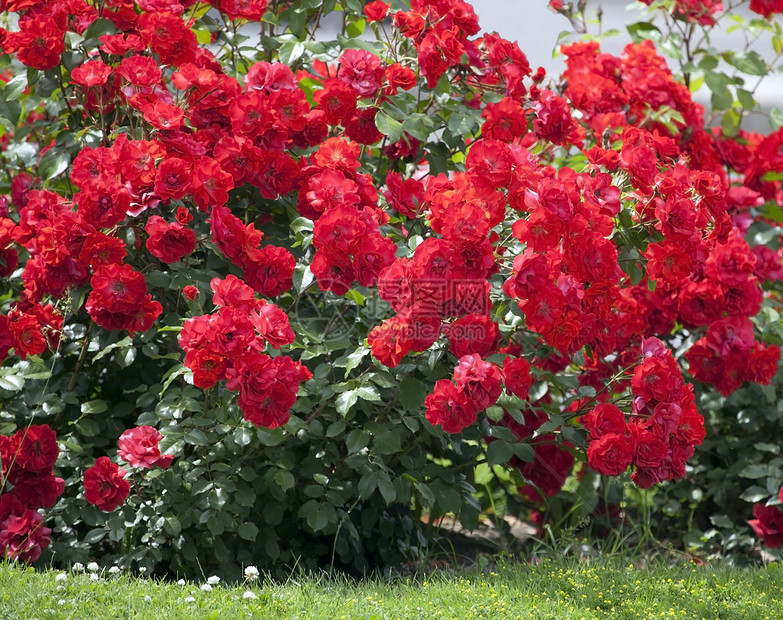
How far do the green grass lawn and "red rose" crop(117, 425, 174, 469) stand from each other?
1.03 ft

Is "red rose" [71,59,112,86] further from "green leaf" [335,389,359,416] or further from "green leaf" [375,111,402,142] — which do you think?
"green leaf" [335,389,359,416]

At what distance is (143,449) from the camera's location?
2344mm

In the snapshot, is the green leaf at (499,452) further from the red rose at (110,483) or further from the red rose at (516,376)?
the red rose at (110,483)

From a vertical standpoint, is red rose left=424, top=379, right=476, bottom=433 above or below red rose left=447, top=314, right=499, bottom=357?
below

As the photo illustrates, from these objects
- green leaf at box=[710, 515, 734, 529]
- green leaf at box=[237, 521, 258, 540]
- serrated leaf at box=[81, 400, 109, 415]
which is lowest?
green leaf at box=[710, 515, 734, 529]

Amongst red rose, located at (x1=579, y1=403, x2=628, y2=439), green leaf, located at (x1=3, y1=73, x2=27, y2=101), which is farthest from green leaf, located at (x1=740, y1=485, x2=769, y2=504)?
green leaf, located at (x1=3, y1=73, x2=27, y2=101)

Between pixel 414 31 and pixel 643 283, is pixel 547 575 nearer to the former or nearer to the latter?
pixel 643 283

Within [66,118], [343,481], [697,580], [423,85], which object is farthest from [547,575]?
[66,118]

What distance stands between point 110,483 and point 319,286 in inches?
32.5

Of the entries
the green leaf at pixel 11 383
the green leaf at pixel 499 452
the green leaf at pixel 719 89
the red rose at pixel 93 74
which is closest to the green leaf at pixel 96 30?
the red rose at pixel 93 74

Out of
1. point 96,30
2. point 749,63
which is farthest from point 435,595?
point 749,63

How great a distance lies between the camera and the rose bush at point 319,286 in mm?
2209

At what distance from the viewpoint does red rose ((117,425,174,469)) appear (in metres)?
2.34

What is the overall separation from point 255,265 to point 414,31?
895 millimetres
